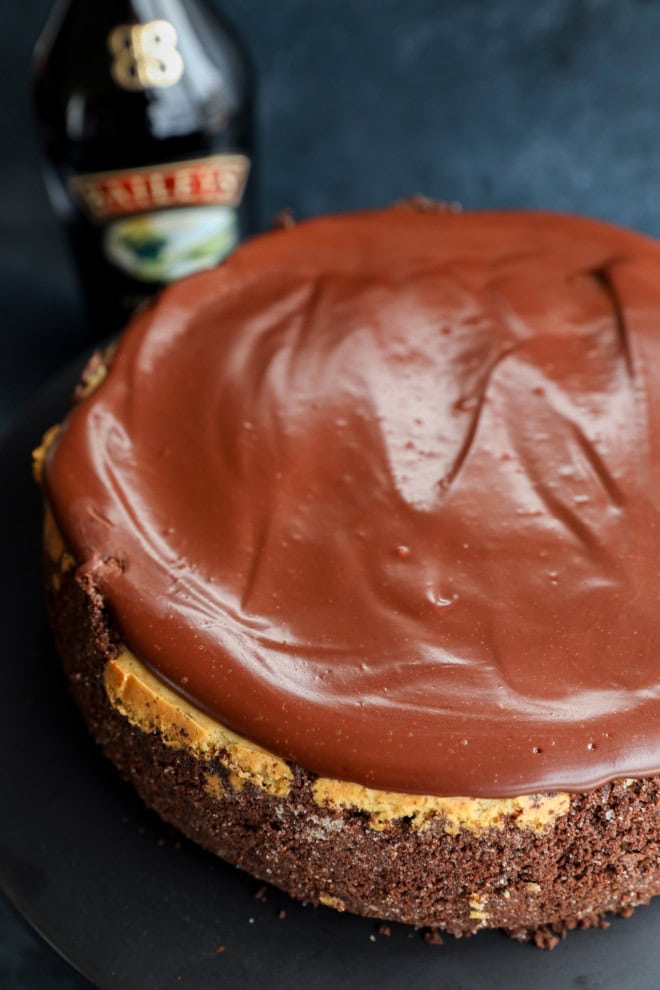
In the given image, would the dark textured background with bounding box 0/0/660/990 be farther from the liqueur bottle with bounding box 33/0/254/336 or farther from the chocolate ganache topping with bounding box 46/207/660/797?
the chocolate ganache topping with bounding box 46/207/660/797

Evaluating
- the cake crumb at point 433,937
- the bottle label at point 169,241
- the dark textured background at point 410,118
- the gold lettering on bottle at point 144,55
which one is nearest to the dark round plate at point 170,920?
the cake crumb at point 433,937

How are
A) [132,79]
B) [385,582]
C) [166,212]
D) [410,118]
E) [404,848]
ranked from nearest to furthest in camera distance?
1. [404,848]
2. [385,582]
3. [132,79]
4. [166,212]
5. [410,118]

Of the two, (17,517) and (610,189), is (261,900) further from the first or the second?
(610,189)

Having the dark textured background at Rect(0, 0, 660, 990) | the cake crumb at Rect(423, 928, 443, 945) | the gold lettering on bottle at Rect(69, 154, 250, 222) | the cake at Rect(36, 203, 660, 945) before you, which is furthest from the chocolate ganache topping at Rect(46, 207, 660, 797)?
the dark textured background at Rect(0, 0, 660, 990)

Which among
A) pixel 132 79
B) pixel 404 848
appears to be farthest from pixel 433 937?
pixel 132 79

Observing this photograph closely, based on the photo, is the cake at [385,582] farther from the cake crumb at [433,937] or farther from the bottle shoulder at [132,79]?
the bottle shoulder at [132,79]

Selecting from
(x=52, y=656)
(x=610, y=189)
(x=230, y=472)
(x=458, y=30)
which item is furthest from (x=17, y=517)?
(x=610, y=189)

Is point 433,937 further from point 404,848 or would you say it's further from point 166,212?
point 166,212
